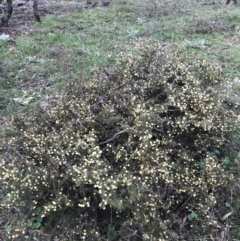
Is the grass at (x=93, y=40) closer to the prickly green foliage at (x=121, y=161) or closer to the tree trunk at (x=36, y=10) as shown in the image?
the tree trunk at (x=36, y=10)

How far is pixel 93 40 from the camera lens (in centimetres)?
858

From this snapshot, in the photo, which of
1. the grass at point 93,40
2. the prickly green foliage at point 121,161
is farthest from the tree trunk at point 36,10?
the prickly green foliage at point 121,161

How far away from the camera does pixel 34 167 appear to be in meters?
3.45

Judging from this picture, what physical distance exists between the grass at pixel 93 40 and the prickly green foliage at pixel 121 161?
1112mm

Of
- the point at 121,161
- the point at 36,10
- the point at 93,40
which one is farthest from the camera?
the point at 36,10

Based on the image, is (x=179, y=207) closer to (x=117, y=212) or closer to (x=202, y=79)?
(x=117, y=212)

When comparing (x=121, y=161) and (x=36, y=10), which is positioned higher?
(x=121, y=161)

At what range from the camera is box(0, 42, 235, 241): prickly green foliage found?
10.6 feet

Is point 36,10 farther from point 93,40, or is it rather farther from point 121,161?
point 121,161

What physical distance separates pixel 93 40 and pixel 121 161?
552 centimetres

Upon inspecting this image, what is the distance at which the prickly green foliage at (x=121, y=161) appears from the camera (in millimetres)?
3244

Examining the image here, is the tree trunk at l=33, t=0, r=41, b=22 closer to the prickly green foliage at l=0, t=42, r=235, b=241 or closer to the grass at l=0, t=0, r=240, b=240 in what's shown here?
the grass at l=0, t=0, r=240, b=240

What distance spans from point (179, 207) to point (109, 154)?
852 millimetres

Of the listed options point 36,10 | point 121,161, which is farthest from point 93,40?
point 121,161
